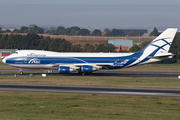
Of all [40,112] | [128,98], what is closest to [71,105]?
[40,112]

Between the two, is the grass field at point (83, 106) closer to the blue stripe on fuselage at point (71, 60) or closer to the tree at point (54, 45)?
the blue stripe on fuselage at point (71, 60)

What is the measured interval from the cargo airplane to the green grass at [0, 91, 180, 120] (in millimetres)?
26982

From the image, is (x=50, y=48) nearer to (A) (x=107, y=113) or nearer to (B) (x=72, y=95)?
(B) (x=72, y=95)

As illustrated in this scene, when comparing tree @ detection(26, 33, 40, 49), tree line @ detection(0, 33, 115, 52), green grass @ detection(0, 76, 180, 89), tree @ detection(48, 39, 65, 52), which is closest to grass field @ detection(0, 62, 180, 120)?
green grass @ detection(0, 76, 180, 89)

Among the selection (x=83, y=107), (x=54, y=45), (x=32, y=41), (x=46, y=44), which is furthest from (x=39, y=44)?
(x=83, y=107)

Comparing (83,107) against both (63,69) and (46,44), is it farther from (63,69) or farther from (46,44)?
(46,44)

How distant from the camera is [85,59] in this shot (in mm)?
64500

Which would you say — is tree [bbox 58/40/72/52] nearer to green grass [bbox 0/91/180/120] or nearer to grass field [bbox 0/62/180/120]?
grass field [bbox 0/62/180/120]

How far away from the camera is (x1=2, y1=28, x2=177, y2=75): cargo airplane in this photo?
2506 inches

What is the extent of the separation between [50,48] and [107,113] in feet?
416

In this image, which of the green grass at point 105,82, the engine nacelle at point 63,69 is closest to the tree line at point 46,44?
the engine nacelle at point 63,69

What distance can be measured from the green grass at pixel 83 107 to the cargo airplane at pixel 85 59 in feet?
88.5

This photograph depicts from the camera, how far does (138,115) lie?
24.2 m

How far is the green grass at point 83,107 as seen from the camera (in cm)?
2348
